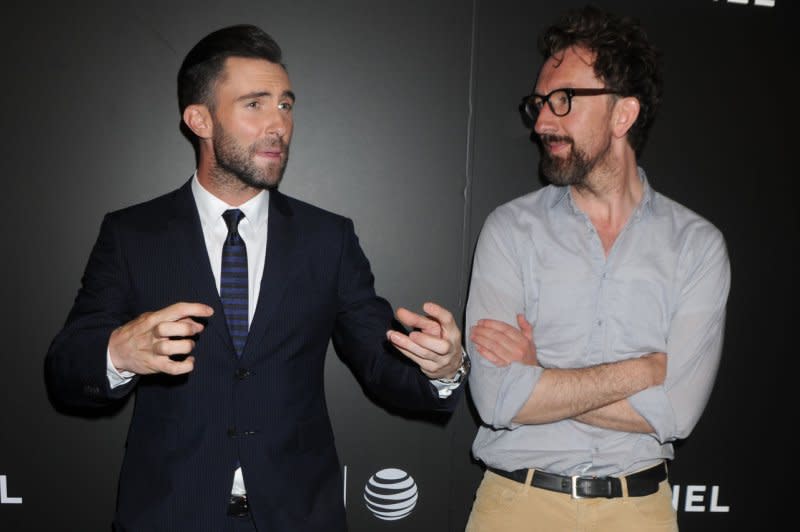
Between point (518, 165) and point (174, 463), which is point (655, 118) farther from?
point (174, 463)

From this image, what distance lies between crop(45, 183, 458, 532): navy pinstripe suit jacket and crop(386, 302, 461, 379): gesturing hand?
0.18m

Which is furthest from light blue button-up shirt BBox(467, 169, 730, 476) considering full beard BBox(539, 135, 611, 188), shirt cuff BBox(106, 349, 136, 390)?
shirt cuff BBox(106, 349, 136, 390)

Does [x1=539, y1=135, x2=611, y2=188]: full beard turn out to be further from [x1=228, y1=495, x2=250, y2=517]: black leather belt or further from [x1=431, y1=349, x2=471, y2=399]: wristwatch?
[x1=228, y1=495, x2=250, y2=517]: black leather belt

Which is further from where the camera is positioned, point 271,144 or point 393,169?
point 393,169

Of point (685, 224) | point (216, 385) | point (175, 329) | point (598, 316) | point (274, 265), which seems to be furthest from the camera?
point (685, 224)

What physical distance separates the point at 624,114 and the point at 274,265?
52.1 inches

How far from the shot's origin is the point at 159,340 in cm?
153

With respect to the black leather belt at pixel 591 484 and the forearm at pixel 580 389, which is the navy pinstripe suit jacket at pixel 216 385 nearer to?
the forearm at pixel 580 389

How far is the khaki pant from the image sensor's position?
205cm

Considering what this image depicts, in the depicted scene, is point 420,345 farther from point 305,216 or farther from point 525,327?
point 305,216

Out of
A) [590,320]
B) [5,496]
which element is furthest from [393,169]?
[5,496]

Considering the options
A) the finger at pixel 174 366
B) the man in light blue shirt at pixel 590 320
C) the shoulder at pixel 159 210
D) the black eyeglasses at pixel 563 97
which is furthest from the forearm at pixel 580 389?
the shoulder at pixel 159 210

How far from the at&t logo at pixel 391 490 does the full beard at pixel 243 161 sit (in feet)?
4.45

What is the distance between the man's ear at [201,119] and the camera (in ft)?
7.05
